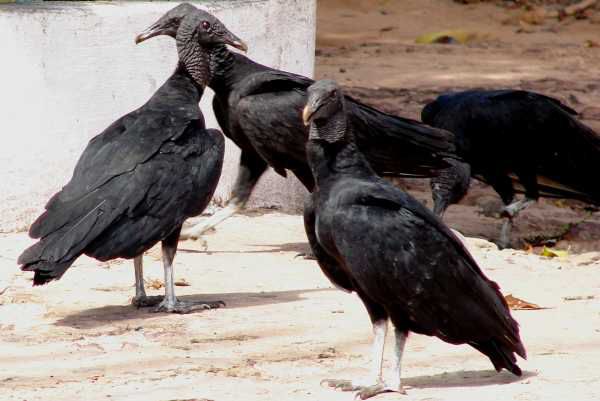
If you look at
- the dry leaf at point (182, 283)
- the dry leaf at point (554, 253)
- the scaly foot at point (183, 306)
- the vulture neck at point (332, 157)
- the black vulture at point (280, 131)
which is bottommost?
the dry leaf at point (554, 253)

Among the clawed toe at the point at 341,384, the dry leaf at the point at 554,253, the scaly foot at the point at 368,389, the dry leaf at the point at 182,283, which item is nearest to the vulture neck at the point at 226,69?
the dry leaf at the point at 182,283

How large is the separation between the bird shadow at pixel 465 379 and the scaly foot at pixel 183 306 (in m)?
1.32

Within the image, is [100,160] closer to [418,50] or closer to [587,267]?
[587,267]

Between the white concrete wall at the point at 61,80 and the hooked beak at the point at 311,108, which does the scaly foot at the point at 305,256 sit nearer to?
the white concrete wall at the point at 61,80

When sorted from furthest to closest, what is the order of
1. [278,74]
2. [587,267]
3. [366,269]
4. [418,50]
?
[418,50]
[587,267]
[278,74]
[366,269]

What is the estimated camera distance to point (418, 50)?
13.2 metres

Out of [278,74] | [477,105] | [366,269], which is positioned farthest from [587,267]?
[366,269]

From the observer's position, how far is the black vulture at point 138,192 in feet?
16.0

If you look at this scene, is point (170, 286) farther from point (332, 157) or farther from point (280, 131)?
point (332, 157)

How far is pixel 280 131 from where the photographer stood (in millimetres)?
6102

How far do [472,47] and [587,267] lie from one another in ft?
23.2

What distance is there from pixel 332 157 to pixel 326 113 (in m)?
0.15

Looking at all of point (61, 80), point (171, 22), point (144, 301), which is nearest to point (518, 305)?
point (144, 301)

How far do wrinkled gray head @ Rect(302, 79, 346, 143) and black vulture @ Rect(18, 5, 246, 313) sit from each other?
1.15m
